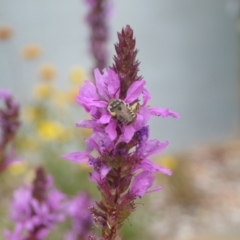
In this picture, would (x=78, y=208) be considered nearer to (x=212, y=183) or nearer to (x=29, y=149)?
(x=29, y=149)

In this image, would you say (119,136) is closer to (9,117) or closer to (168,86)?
(9,117)

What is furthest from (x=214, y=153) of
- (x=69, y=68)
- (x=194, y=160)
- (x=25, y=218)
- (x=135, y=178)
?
(x=135, y=178)

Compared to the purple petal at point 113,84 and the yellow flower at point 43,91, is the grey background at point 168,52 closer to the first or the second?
the yellow flower at point 43,91

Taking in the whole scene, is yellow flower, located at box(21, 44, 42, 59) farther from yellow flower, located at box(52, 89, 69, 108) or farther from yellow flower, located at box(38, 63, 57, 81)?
yellow flower, located at box(52, 89, 69, 108)

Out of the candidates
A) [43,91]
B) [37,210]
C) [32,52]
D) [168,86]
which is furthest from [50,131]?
[37,210]

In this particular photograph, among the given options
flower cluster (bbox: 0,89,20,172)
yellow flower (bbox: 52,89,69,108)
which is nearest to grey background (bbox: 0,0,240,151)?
yellow flower (bbox: 52,89,69,108)

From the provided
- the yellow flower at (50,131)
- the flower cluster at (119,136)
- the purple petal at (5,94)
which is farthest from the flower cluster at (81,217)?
the yellow flower at (50,131)
